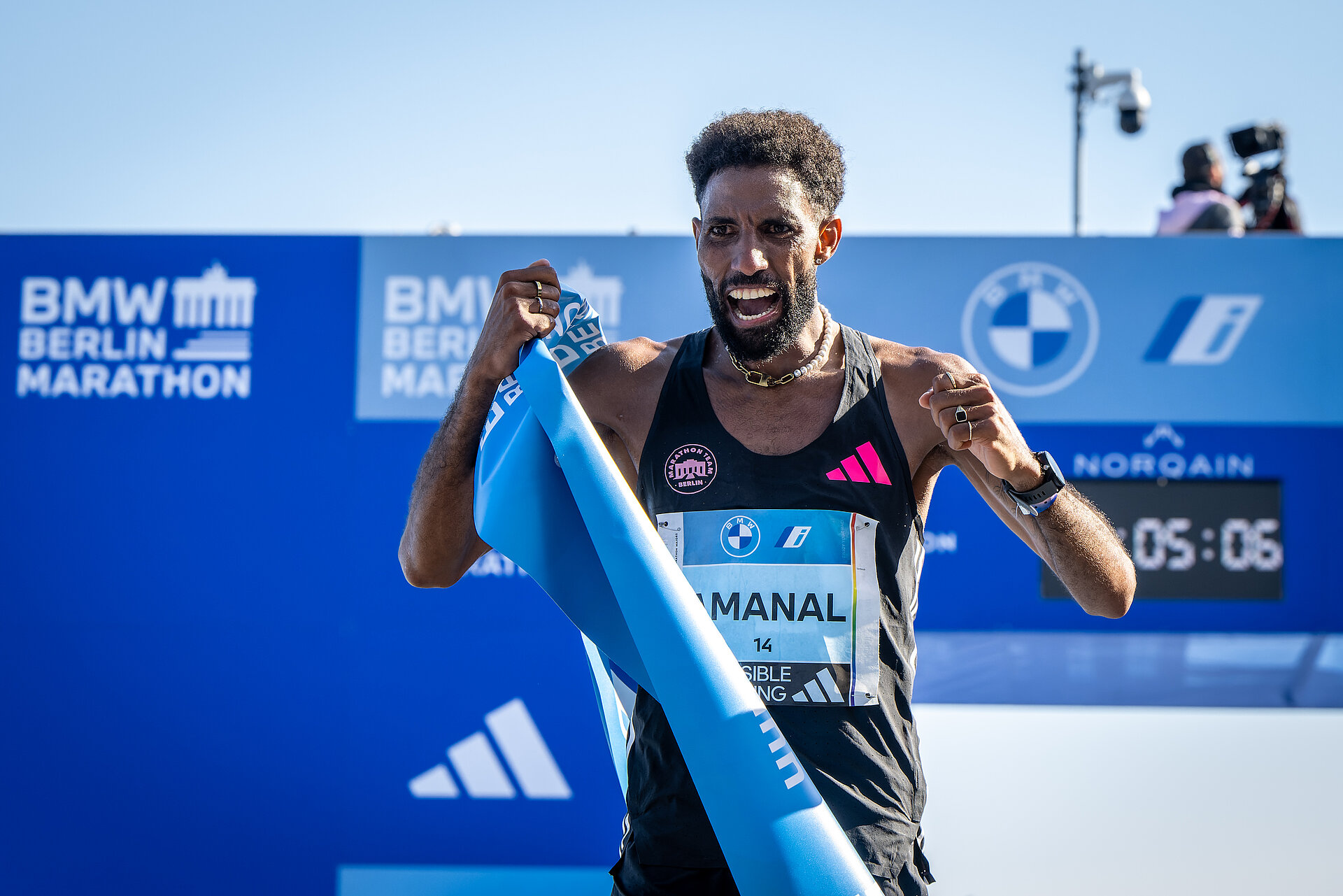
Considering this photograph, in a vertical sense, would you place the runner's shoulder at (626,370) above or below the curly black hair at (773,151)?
below

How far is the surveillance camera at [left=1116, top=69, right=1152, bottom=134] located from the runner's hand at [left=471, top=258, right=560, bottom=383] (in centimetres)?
987

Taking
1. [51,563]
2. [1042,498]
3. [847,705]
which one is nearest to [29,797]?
[51,563]

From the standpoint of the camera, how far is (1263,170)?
5.98m

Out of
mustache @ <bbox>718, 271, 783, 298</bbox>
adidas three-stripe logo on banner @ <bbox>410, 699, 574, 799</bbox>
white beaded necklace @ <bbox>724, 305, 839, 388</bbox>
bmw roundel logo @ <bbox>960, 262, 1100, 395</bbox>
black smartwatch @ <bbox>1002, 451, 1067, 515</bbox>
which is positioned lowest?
adidas three-stripe logo on banner @ <bbox>410, 699, 574, 799</bbox>

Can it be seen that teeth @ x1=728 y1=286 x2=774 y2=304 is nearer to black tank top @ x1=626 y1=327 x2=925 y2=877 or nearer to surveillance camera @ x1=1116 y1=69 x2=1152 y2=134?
black tank top @ x1=626 y1=327 x2=925 y2=877

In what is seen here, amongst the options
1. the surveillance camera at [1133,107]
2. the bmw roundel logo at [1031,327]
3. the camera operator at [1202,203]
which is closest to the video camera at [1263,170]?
the camera operator at [1202,203]

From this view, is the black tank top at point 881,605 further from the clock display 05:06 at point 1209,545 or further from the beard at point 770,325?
the clock display 05:06 at point 1209,545

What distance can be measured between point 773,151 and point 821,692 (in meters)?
0.93

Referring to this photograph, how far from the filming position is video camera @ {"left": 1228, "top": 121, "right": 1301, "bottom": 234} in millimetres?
5910

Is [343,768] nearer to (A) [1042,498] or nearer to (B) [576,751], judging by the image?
(B) [576,751]

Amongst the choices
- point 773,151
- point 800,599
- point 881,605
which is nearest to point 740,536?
point 800,599

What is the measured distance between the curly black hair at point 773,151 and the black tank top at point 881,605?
31 cm

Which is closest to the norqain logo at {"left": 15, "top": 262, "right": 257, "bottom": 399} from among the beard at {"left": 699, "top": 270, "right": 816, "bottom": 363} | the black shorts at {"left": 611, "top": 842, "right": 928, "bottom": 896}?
the beard at {"left": 699, "top": 270, "right": 816, "bottom": 363}

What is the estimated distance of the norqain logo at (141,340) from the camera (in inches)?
177
